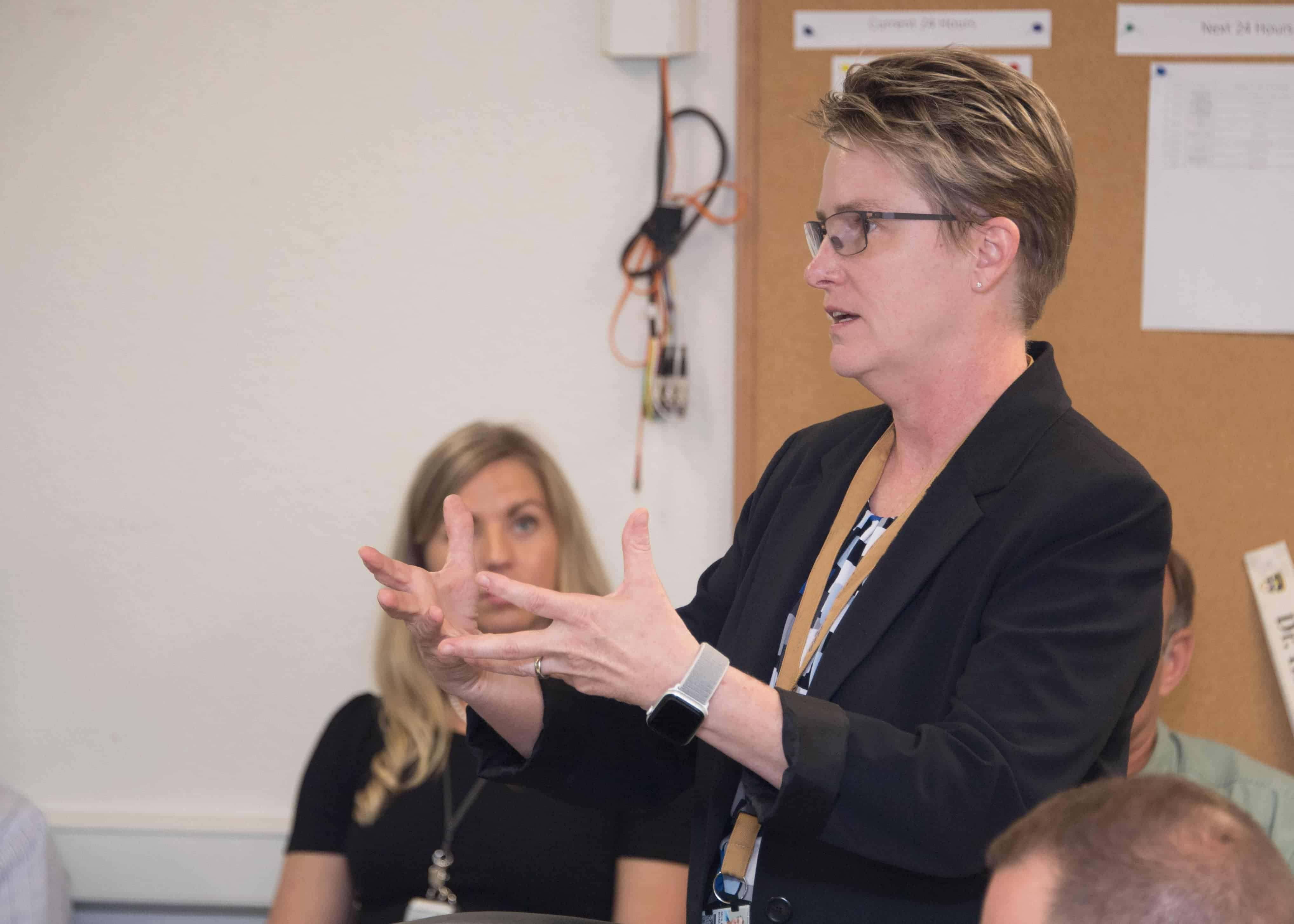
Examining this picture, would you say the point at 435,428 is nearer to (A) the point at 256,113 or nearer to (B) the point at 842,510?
(A) the point at 256,113

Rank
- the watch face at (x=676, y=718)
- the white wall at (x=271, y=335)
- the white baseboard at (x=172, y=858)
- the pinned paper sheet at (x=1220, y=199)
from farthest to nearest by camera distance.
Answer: the white baseboard at (x=172, y=858) → the white wall at (x=271, y=335) → the pinned paper sheet at (x=1220, y=199) → the watch face at (x=676, y=718)

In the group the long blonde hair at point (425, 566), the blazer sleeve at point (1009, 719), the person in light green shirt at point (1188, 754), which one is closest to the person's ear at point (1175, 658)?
the person in light green shirt at point (1188, 754)

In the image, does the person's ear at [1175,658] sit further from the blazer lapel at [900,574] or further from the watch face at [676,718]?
the watch face at [676,718]

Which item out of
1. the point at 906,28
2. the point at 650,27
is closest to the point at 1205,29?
the point at 906,28

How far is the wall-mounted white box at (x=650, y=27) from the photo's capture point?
7.16 feet

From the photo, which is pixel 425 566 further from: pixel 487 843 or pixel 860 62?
pixel 860 62

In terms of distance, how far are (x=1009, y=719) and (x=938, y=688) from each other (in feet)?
0.35

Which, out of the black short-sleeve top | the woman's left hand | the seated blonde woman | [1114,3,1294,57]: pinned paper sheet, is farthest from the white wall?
the woman's left hand

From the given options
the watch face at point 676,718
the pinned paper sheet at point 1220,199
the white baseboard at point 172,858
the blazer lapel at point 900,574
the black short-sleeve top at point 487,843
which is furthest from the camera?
the white baseboard at point 172,858

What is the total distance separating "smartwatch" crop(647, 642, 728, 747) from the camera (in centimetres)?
97

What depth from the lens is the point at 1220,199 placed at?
219 centimetres

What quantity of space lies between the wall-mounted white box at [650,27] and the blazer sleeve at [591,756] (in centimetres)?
136

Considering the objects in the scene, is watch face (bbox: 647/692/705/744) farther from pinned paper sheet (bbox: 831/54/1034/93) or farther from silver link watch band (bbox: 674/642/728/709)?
pinned paper sheet (bbox: 831/54/1034/93)

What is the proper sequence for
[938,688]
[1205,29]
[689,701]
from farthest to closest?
[1205,29] → [938,688] → [689,701]
